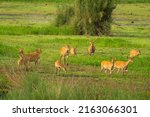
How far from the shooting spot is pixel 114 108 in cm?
857

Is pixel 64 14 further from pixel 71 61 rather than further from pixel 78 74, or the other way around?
pixel 78 74

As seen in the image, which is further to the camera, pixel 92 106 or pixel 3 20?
pixel 3 20

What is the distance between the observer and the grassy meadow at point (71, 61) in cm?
989

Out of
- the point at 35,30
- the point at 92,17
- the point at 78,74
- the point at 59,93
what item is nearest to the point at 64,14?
the point at 92,17

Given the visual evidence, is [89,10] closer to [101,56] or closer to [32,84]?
[101,56]

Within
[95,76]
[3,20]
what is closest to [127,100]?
[95,76]

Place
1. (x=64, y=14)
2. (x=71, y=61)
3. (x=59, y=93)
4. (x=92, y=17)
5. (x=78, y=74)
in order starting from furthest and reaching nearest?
(x=64, y=14) < (x=92, y=17) < (x=71, y=61) < (x=78, y=74) < (x=59, y=93)

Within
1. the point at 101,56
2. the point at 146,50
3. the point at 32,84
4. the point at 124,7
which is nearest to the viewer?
the point at 32,84

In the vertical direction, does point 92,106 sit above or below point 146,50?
above

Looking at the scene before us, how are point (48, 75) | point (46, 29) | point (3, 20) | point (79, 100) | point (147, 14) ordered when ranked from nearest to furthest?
point (79, 100), point (48, 75), point (46, 29), point (3, 20), point (147, 14)

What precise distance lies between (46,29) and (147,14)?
11.3 m

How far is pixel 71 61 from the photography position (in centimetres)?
1812

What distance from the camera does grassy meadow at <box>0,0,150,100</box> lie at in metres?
9.89

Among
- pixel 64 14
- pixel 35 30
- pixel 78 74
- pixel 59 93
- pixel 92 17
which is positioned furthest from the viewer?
pixel 64 14
